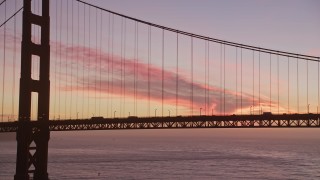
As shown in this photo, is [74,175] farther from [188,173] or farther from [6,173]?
[188,173]

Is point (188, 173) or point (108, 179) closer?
point (108, 179)

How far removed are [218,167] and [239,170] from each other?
812 centimetres

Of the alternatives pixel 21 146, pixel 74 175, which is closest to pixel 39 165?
pixel 21 146

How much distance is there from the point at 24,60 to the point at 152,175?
5287 centimetres

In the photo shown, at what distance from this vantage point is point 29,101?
141 feet

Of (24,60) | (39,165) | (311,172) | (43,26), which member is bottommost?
(311,172)

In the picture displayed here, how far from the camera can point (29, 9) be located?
45344mm

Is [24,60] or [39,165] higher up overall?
[24,60]

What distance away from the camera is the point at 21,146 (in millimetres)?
44062

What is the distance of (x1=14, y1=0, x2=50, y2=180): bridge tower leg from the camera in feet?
142

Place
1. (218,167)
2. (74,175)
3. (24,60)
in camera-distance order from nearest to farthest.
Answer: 1. (24,60)
2. (74,175)
3. (218,167)

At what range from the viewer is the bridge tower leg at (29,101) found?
43406 millimetres

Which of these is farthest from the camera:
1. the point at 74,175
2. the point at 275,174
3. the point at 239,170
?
the point at 239,170

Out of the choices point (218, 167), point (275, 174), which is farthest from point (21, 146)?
point (218, 167)
